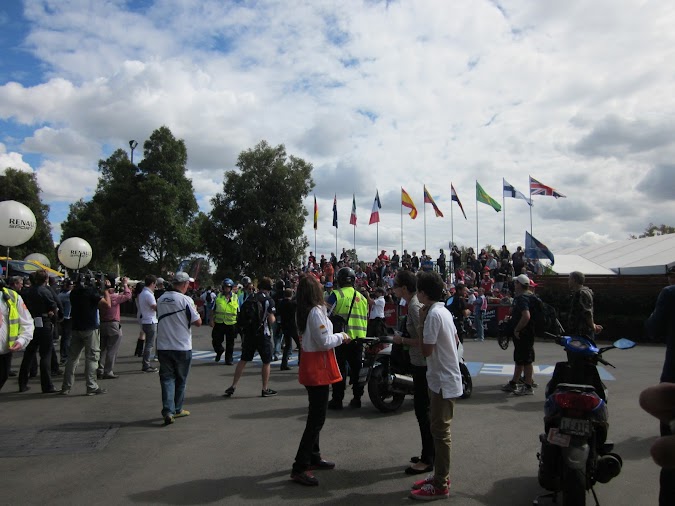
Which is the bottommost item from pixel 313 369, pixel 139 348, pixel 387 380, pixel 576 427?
pixel 139 348

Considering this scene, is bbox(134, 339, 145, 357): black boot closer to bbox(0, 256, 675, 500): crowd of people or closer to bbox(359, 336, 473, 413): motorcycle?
bbox(0, 256, 675, 500): crowd of people

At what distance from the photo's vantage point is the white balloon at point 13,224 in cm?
1349

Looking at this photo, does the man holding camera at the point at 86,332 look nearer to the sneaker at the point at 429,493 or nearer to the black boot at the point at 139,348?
the black boot at the point at 139,348

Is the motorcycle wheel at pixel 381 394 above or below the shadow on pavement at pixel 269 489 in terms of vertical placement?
above

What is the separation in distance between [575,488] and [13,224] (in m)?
14.5

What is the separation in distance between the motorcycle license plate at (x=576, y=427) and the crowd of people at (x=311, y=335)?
2.71 ft

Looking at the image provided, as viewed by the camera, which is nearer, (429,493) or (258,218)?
(429,493)

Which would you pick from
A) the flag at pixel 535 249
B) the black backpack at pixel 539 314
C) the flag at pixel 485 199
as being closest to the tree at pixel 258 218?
the flag at pixel 485 199

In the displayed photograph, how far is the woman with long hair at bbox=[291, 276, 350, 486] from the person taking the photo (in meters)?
4.69

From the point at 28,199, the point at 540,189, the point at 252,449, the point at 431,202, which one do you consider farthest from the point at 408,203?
the point at 28,199

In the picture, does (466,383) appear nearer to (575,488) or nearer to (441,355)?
(441,355)

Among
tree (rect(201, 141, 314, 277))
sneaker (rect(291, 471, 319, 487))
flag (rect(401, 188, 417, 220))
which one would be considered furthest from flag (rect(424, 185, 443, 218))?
sneaker (rect(291, 471, 319, 487))

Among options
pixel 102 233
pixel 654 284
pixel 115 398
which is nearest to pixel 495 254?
pixel 654 284

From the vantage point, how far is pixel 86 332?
27.4 feet
